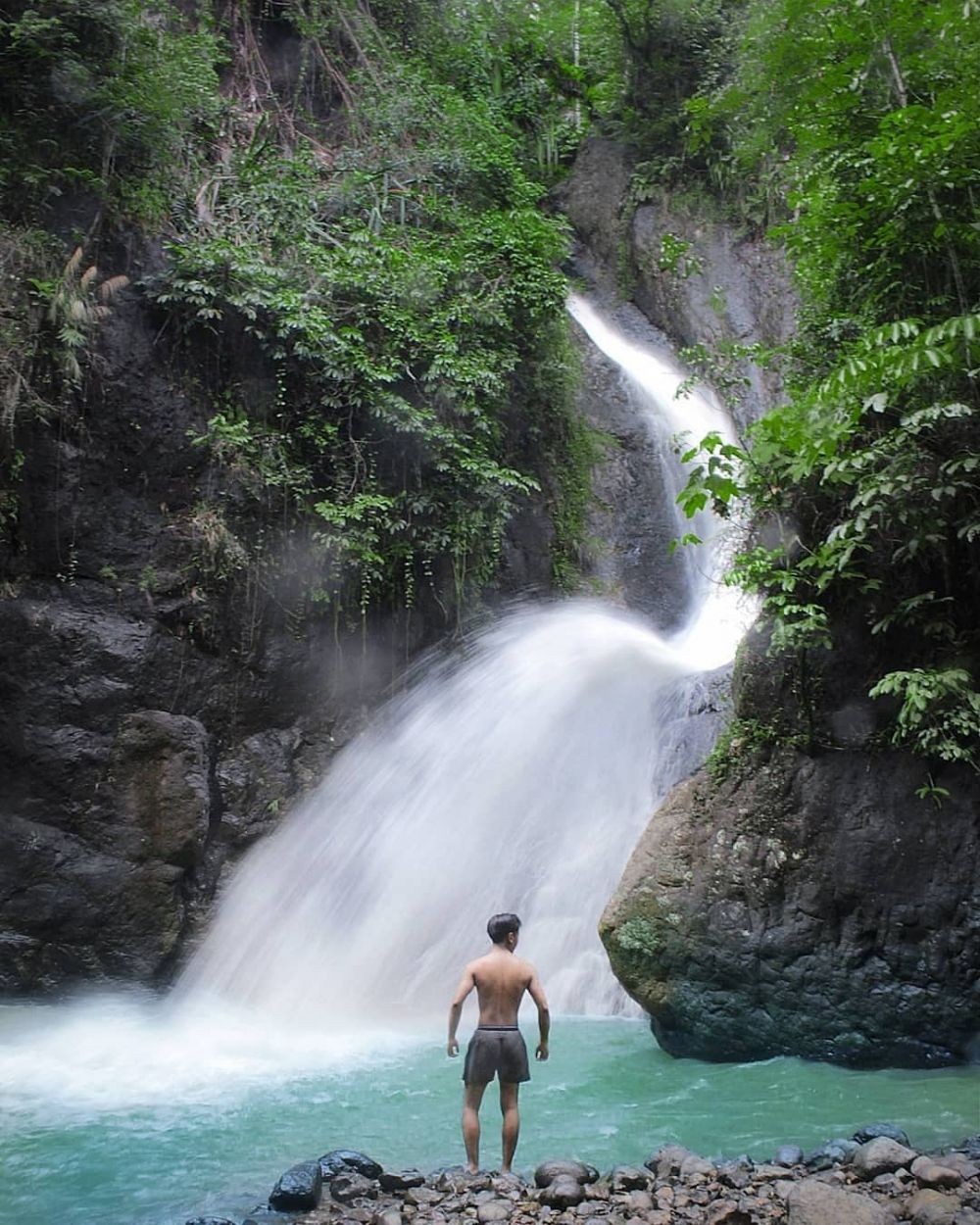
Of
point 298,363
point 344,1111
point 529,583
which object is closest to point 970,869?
point 344,1111

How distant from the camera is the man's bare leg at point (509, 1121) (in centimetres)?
495

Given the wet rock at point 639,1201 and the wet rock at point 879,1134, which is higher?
the wet rock at point 879,1134

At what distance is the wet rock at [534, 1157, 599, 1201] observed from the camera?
4680 millimetres

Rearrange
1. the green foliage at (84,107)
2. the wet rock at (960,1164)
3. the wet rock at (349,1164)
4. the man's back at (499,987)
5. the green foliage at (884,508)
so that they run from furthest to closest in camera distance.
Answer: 1. the green foliage at (84,107)
2. the green foliage at (884,508)
3. the man's back at (499,987)
4. the wet rock at (349,1164)
5. the wet rock at (960,1164)

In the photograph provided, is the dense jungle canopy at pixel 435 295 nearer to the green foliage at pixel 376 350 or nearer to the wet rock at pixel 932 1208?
the green foliage at pixel 376 350

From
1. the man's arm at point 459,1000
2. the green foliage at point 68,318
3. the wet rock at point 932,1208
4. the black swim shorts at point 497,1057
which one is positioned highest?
the green foliage at point 68,318

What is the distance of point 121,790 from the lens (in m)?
9.38

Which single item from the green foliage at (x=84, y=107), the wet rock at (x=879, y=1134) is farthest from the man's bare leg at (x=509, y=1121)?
the green foliage at (x=84, y=107)

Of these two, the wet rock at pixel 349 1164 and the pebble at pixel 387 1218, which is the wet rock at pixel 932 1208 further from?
the wet rock at pixel 349 1164

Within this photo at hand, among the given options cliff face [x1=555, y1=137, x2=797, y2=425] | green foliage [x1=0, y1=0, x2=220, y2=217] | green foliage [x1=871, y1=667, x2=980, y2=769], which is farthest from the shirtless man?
cliff face [x1=555, y1=137, x2=797, y2=425]

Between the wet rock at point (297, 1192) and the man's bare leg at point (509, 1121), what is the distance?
3.06ft

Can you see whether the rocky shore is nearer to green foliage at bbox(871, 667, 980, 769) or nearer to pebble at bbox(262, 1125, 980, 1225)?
pebble at bbox(262, 1125, 980, 1225)

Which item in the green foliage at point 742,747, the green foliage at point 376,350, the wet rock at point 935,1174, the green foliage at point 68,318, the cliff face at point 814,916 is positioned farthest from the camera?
the green foliage at point 376,350

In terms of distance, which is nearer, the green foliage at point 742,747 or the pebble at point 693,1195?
the pebble at point 693,1195
